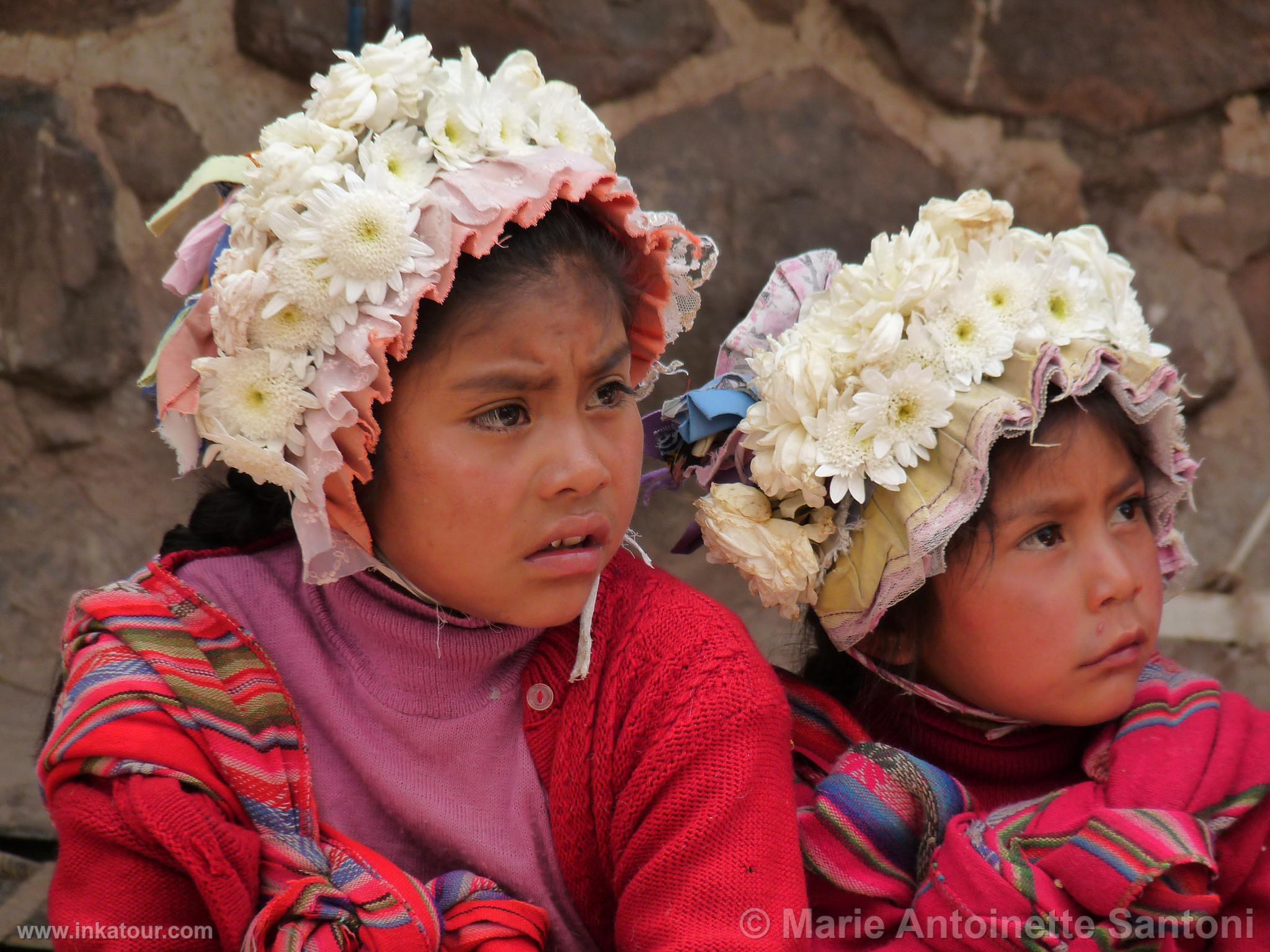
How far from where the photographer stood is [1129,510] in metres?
1.76

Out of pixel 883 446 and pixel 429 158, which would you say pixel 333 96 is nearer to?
pixel 429 158

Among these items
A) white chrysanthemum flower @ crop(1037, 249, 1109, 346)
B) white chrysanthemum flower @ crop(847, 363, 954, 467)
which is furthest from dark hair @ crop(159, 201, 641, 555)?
white chrysanthemum flower @ crop(1037, 249, 1109, 346)

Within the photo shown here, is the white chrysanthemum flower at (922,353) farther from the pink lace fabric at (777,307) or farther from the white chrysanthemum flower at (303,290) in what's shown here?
the white chrysanthemum flower at (303,290)

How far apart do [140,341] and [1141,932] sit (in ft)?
5.43

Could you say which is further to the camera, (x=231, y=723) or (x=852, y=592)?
(x=852, y=592)

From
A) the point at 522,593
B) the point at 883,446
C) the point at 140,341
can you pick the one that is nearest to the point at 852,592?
the point at 883,446

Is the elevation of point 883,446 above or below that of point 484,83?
below

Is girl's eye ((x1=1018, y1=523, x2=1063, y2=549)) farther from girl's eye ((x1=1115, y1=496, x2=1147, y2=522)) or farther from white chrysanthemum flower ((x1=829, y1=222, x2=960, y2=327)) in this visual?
white chrysanthemum flower ((x1=829, y1=222, x2=960, y2=327))

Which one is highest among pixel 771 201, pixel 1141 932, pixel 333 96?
pixel 333 96

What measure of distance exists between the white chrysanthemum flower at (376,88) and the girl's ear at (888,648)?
36.4 inches

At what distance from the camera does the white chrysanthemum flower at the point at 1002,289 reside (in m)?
1.66

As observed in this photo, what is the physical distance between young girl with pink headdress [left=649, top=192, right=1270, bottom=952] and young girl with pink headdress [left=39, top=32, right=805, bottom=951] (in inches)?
6.3

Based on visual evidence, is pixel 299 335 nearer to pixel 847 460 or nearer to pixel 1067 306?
pixel 847 460

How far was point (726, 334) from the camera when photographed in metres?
2.29
